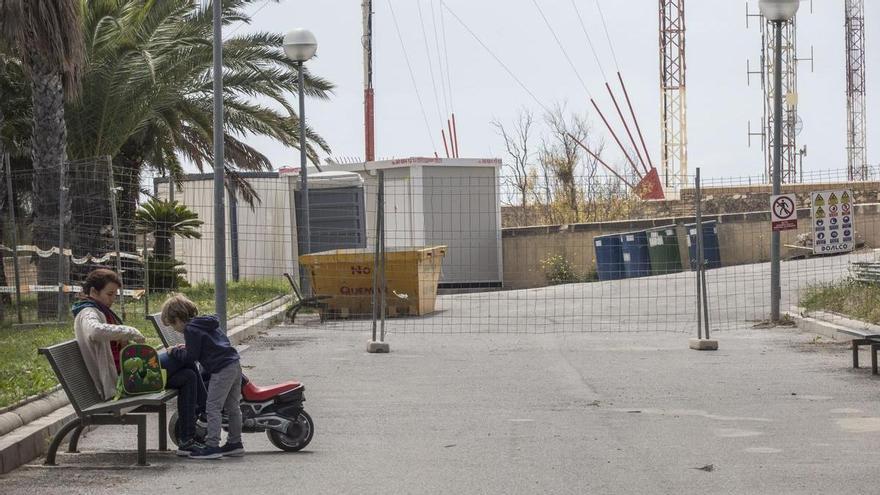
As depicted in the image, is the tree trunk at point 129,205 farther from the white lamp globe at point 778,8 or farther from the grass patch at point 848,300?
the grass patch at point 848,300

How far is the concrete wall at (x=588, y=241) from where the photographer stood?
1244 inches

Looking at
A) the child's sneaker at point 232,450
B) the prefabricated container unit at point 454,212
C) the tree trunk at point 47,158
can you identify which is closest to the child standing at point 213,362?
the child's sneaker at point 232,450

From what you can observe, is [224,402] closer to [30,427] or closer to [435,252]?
[30,427]

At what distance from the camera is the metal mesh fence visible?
19297mm

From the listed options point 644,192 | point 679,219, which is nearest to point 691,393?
point 679,219

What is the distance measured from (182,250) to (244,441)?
20616mm

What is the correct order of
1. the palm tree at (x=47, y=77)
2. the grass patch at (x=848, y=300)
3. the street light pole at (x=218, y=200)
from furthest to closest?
the grass patch at (x=848, y=300) → the palm tree at (x=47, y=77) → the street light pole at (x=218, y=200)

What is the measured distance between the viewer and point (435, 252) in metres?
21.2

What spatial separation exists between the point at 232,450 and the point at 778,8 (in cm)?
1142

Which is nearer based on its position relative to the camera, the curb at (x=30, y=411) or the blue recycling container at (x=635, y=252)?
the curb at (x=30, y=411)

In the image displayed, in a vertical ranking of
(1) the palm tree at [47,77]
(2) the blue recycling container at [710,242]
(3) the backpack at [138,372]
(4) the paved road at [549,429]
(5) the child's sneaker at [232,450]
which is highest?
(1) the palm tree at [47,77]

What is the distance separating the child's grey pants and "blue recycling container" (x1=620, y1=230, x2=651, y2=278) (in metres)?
23.2

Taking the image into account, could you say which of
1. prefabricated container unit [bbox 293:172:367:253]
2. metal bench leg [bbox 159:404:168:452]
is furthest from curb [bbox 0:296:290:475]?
prefabricated container unit [bbox 293:172:367:253]

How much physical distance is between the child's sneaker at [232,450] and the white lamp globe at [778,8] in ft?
36.9
